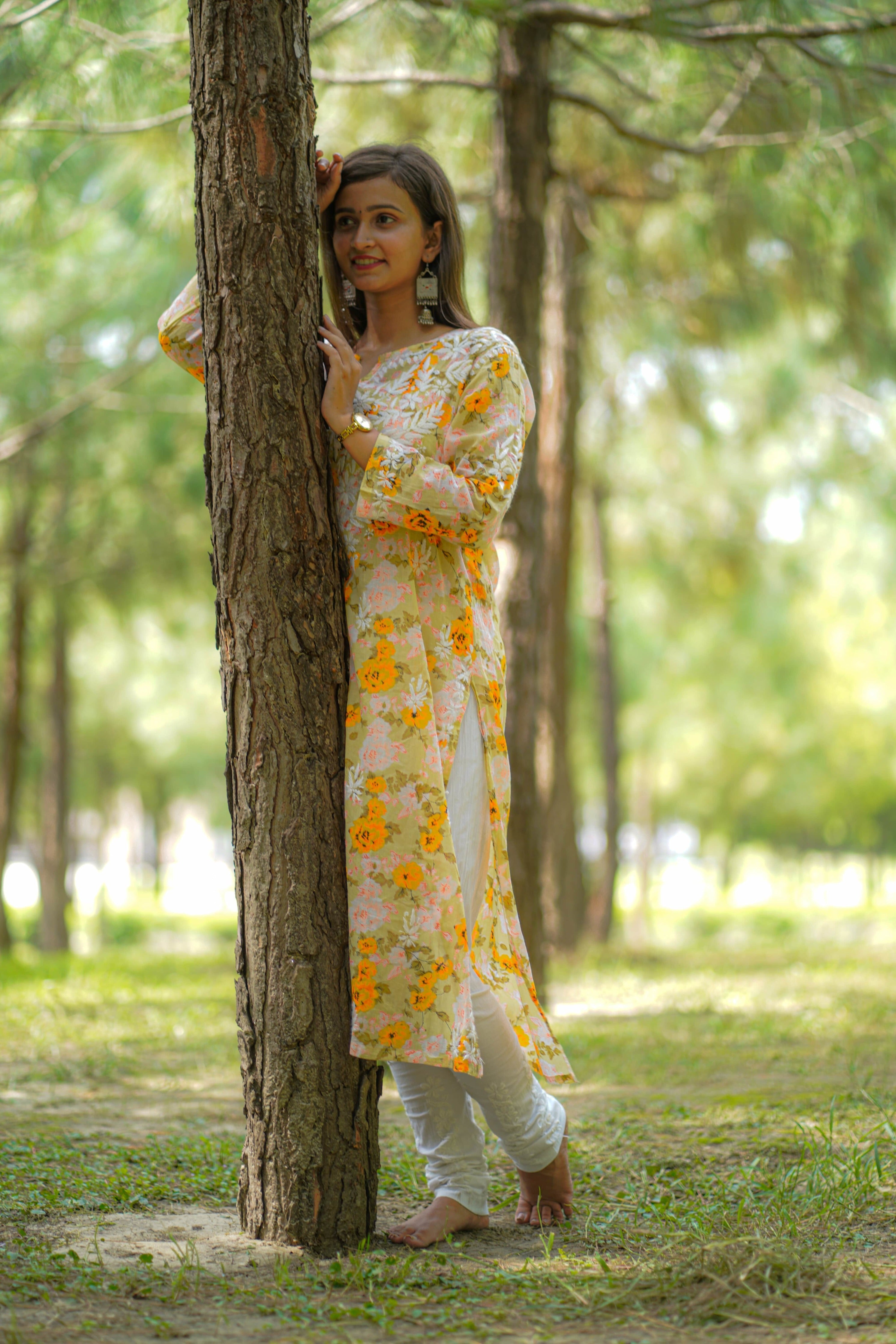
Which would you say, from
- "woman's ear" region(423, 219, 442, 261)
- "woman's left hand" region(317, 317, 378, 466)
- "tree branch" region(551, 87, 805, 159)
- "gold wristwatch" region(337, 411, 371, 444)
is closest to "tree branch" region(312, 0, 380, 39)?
"tree branch" region(551, 87, 805, 159)

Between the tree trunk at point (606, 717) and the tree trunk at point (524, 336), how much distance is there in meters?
5.04

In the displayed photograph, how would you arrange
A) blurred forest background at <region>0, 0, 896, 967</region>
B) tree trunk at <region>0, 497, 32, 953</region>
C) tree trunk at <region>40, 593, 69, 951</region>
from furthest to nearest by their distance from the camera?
tree trunk at <region>40, 593, 69, 951</region>, tree trunk at <region>0, 497, 32, 953</region>, blurred forest background at <region>0, 0, 896, 967</region>

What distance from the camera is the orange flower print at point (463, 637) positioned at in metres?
2.34

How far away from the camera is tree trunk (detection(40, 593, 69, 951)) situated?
36.4 feet

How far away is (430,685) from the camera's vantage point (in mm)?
2273

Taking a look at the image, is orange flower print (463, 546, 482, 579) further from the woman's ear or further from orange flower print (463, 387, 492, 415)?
the woman's ear

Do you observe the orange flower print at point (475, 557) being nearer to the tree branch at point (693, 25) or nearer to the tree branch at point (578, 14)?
the tree branch at point (693, 25)

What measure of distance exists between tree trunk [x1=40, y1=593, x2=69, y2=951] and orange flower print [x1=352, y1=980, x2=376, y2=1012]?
898 centimetres

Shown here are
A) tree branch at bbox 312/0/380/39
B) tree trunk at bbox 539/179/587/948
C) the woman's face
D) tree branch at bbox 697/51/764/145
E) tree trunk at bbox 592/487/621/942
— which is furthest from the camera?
tree trunk at bbox 592/487/621/942

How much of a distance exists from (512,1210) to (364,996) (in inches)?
29.4

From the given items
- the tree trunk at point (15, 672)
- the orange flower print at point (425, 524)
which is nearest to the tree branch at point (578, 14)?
the orange flower print at point (425, 524)

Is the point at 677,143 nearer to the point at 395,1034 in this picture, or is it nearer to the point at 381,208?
the point at 381,208

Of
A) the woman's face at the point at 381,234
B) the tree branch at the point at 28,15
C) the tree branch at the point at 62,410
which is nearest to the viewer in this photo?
the woman's face at the point at 381,234

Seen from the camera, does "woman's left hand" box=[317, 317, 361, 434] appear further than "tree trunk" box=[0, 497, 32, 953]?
No
